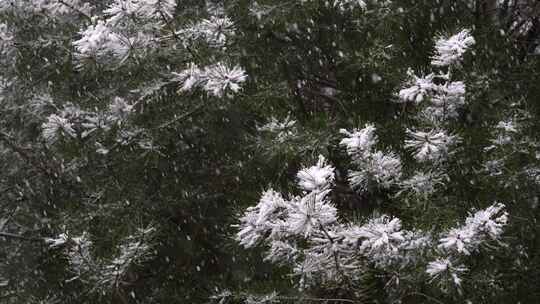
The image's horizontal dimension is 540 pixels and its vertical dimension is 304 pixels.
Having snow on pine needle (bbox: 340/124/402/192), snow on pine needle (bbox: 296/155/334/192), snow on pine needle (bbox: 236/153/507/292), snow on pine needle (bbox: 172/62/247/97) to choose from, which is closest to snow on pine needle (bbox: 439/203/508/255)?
snow on pine needle (bbox: 236/153/507/292)

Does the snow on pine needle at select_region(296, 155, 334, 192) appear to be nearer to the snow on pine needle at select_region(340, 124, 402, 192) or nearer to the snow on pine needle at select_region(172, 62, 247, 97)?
the snow on pine needle at select_region(340, 124, 402, 192)

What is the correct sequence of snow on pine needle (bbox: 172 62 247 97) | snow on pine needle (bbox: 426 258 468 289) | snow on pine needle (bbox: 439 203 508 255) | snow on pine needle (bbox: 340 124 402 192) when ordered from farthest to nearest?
snow on pine needle (bbox: 172 62 247 97)
snow on pine needle (bbox: 340 124 402 192)
snow on pine needle (bbox: 426 258 468 289)
snow on pine needle (bbox: 439 203 508 255)

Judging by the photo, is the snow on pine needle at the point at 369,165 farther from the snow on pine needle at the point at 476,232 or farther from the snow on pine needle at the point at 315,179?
the snow on pine needle at the point at 315,179

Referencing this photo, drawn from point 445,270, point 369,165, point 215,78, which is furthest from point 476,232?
point 215,78

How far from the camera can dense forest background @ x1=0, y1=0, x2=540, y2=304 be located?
539 centimetres

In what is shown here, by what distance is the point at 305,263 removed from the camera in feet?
11.3

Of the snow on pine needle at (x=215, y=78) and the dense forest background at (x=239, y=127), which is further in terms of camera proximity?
the dense forest background at (x=239, y=127)

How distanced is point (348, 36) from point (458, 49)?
2483mm

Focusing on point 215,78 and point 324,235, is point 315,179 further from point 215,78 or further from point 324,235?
point 215,78

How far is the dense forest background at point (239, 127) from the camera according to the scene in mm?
5395

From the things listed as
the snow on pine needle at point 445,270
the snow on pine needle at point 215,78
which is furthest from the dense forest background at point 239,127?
the snow on pine needle at point 445,270

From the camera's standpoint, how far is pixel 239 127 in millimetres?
7516

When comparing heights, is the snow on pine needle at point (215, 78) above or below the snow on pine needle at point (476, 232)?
below

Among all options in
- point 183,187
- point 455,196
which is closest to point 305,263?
point 455,196
